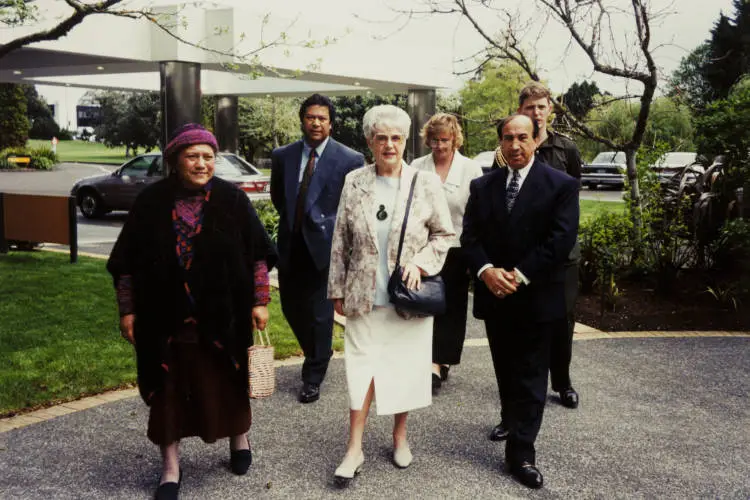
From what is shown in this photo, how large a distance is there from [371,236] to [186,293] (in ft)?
3.33

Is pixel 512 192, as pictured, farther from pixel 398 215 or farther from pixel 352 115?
pixel 352 115

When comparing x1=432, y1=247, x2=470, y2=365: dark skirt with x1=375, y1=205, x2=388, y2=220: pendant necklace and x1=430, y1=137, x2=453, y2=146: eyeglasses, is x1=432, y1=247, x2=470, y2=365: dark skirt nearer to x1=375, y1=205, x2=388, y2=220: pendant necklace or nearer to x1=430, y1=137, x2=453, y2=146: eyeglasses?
x1=430, y1=137, x2=453, y2=146: eyeglasses

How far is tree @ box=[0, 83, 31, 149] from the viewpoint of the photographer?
4972cm

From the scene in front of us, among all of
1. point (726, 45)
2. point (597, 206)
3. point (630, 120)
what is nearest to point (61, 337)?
point (630, 120)

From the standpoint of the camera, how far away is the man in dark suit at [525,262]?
169 inches

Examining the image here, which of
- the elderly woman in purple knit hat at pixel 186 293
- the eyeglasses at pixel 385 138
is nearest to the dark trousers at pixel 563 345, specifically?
the eyeglasses at pixel 385 138

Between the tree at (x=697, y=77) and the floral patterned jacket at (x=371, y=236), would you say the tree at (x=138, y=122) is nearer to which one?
the tree at (x=697, y=77)

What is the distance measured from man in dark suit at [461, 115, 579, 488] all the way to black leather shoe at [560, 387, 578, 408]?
133cm

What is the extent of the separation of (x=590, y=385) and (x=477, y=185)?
7.98ft

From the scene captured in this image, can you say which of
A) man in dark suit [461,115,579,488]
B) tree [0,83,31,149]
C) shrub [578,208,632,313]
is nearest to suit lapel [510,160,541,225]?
man in dark suit [461,115,579,488]

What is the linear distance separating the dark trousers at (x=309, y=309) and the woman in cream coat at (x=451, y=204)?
821 mm

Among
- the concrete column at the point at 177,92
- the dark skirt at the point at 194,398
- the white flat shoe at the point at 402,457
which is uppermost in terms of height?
the concrete column at the point at 177,92

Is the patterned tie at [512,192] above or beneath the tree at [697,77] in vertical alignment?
beneath

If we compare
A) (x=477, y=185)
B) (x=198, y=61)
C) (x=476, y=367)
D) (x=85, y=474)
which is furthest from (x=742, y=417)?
(x=198, y=61)
